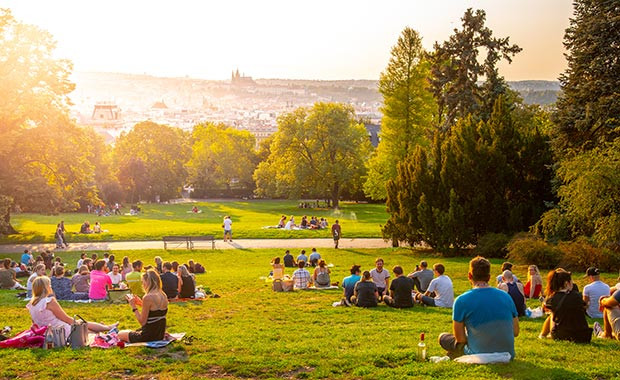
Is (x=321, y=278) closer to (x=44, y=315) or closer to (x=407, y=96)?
(x=44, y=315)

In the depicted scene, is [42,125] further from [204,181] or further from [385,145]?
[204,181]

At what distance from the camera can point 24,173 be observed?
39.2 m

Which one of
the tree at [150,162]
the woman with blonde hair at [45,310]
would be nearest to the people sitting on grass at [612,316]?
the woman with blonde hair at [45,310]

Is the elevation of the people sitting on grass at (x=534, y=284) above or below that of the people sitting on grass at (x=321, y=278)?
above

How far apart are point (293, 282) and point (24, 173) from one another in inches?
997

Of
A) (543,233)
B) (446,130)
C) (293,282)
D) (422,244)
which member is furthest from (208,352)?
(446,130)

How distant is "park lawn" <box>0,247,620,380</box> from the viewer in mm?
9188

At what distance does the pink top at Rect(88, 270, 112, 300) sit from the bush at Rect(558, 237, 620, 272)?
53.3 ft

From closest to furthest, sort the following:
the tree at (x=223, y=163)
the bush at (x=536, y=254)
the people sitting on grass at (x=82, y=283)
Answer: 1. the people sitting on grass at (x=82, y=283)
2. the bush at (x=536, y=254)
3. the tree at (x=223, y=163)

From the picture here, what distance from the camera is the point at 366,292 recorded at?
1605 cm

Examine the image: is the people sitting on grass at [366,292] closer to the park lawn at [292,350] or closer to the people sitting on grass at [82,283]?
the park lawn at [292,350]

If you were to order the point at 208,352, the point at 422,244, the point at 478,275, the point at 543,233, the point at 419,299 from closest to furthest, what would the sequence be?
1. the point at 478,275
2. the point at 208,352
3. the point at 419,299
4. the point at 543,233
5. the point at 422,244

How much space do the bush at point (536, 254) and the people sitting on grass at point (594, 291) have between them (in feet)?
36.6

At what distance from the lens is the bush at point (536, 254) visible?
25000 millimetres
